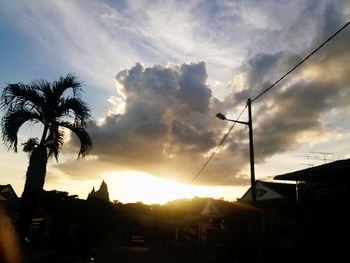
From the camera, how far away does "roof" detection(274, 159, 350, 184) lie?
14102 millimetres

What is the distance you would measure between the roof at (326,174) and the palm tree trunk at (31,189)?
1081 cm

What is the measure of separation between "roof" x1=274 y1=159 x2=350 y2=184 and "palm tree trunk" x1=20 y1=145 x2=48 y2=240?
10808mm

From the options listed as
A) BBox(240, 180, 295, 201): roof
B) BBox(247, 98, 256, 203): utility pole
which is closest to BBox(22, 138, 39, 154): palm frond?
BBox(247, 98, 256, 203): utility pole

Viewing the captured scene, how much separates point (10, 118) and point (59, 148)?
175cm

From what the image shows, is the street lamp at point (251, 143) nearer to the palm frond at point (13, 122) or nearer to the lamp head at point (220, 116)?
the lamp head at point (220, 116)

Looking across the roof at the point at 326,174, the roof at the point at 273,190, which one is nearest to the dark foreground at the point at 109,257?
the roof at the point at 326,174

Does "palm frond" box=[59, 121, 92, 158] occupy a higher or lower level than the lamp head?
lower

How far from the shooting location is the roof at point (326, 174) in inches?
555

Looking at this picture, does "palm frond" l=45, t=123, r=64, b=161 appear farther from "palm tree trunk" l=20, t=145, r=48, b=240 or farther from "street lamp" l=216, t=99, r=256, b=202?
"street lamp" l=216, t=99, r=256, b=202

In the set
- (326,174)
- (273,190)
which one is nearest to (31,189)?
(326,174)

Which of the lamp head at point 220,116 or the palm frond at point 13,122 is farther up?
the lamp head at point 220,116

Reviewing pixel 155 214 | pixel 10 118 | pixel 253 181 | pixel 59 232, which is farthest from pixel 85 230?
pixel 155 214

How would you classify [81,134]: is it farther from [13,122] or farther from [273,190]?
[273,190]

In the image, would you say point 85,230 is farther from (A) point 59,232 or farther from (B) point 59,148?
(B) point 59,148
